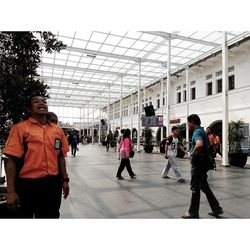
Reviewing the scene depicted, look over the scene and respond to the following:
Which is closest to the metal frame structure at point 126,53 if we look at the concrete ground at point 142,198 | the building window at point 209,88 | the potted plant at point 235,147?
the building window at point 209,88

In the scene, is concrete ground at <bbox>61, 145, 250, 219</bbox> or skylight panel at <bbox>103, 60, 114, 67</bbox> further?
skylight panel at <bbox>103, 60, 114, 67</bbox>

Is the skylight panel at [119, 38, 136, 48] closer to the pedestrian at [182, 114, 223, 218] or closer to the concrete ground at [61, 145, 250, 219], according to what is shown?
the concrete ground at [61, 145, 250, 219]

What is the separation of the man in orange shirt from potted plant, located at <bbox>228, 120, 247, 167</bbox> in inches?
431

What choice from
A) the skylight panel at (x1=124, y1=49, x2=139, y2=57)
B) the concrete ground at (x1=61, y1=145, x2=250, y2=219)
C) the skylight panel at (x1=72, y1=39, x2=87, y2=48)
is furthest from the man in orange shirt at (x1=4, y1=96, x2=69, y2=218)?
the skylight panel at (x1=124, y1=49, x2=139, y2=57)

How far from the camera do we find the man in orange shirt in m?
2.40

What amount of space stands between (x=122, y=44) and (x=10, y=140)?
14765 mm

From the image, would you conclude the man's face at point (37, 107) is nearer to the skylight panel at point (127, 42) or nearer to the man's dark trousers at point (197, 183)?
the man's dark trousers at point (197, 183)

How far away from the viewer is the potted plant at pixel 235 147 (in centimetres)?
1192

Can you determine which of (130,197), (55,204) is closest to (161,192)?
(130,197)

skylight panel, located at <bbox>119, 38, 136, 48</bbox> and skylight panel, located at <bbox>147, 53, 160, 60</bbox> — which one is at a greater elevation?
skylight panel, located at <bbox>147, 53, 160, 60</bbox>

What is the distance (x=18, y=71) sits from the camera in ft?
11.3

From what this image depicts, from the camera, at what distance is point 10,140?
A: 7.91ft

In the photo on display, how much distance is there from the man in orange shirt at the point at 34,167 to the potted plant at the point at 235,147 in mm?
10946

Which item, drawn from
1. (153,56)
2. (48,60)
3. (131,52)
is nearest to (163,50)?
(153,56)
